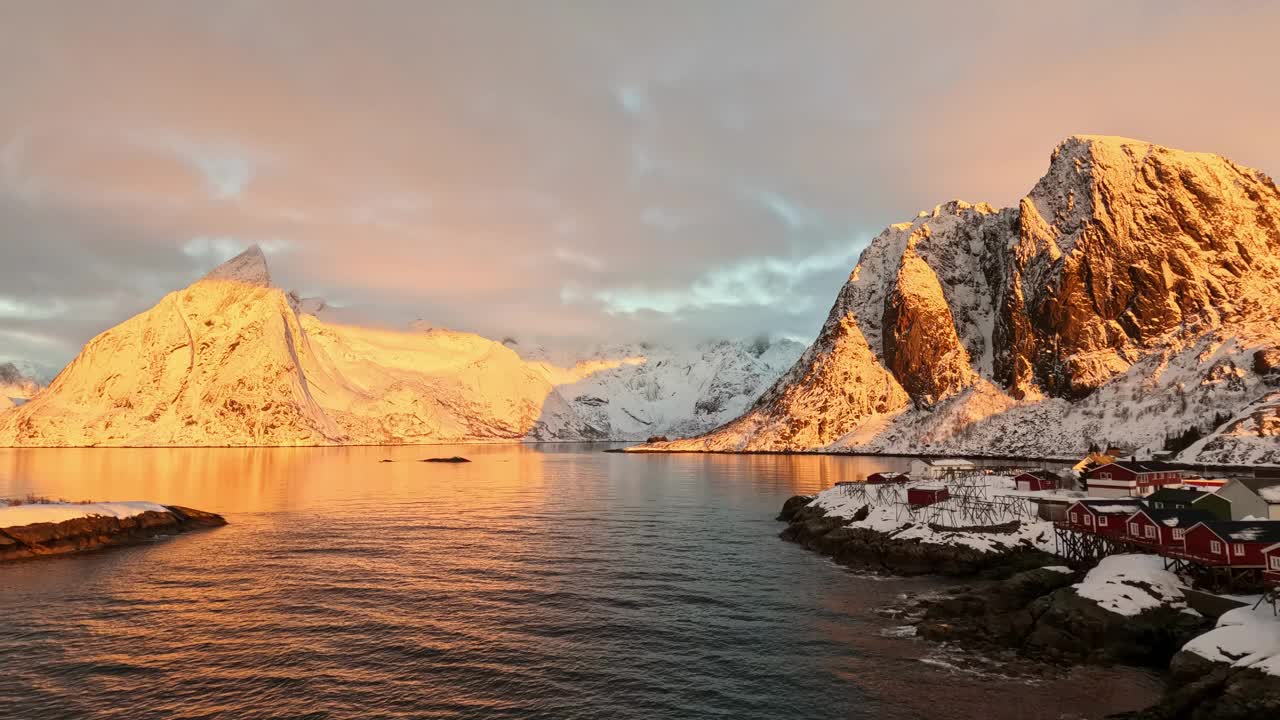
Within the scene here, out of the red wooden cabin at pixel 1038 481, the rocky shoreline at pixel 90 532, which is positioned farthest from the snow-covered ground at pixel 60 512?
the red wooden cabin at pixel 1038 481

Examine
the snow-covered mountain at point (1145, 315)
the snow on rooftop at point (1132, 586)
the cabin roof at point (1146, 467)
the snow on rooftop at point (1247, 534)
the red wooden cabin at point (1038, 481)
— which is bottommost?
the snow on rooftop at point (1132, 586)

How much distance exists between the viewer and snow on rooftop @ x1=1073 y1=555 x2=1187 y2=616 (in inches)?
1304

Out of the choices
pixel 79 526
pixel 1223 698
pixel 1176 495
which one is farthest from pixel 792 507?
pixel 79 526

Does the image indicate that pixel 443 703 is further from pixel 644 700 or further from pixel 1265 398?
pixel 1265 398

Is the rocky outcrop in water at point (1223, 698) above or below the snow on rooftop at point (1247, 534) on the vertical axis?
below

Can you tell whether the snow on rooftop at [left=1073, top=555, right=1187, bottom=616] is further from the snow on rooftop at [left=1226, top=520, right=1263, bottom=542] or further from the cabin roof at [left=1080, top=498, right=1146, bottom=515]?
the cabin roof at [left=1080, top=498, right=1146, bottom=515]

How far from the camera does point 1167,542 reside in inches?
1548

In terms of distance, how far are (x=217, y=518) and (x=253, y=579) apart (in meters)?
31.5

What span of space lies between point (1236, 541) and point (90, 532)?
79.2 m

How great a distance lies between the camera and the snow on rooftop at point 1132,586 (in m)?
33.1

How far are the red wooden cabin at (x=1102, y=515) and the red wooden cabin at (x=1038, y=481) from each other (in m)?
22.9

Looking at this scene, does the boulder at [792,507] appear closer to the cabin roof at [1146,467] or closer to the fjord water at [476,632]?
the fjord water at [476,632]

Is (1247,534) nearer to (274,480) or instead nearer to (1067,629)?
(1067,629)

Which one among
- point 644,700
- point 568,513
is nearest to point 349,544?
point 568,513
